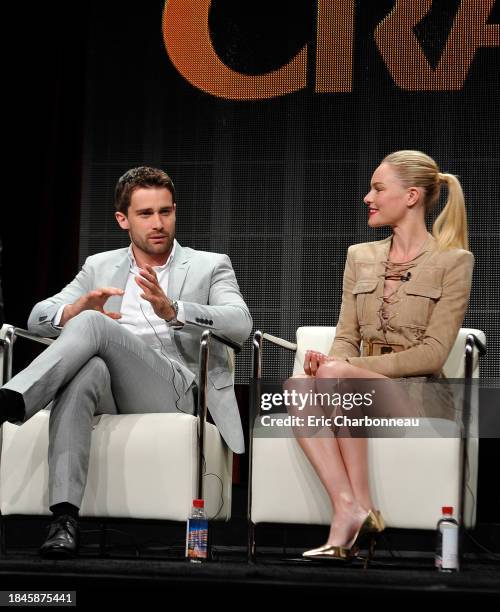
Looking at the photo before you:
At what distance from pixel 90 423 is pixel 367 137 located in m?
2.02

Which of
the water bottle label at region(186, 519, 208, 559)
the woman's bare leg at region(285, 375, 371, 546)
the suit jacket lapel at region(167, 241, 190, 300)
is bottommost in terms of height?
the water bottle label at region(186, 519, 208, 559)

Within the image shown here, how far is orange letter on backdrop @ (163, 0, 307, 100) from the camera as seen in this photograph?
14.3 feet

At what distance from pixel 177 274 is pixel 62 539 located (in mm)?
1093

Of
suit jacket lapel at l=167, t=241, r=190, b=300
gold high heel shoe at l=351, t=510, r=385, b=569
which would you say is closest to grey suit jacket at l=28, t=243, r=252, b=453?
suit jacket lapel at l=167, t=241, r=190, b=300

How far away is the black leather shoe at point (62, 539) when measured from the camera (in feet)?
8.45

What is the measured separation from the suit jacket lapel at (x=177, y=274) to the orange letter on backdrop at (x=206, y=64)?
1.20 meters

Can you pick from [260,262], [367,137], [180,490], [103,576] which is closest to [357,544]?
[180,490]

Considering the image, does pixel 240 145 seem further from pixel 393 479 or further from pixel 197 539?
pixel 197 539

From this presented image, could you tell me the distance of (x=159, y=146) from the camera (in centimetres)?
445

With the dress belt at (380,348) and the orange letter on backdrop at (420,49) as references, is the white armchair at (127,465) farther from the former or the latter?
the orange letter on backdrop at (420,49)

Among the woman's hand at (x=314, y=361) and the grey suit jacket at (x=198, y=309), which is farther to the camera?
the grey suit jacket at (x=198, y=309)

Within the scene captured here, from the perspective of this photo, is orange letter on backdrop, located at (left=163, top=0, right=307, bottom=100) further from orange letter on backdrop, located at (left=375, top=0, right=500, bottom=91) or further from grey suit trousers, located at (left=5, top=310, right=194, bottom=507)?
grey suit trousers, located at (left=5, top=310, right=194, bottom=507)

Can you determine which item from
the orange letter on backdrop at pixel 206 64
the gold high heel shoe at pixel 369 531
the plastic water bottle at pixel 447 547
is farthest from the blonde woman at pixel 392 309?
the orange letter on backdrop at pixel 206 64

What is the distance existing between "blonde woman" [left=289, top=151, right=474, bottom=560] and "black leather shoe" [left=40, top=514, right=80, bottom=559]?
0.65 metres
